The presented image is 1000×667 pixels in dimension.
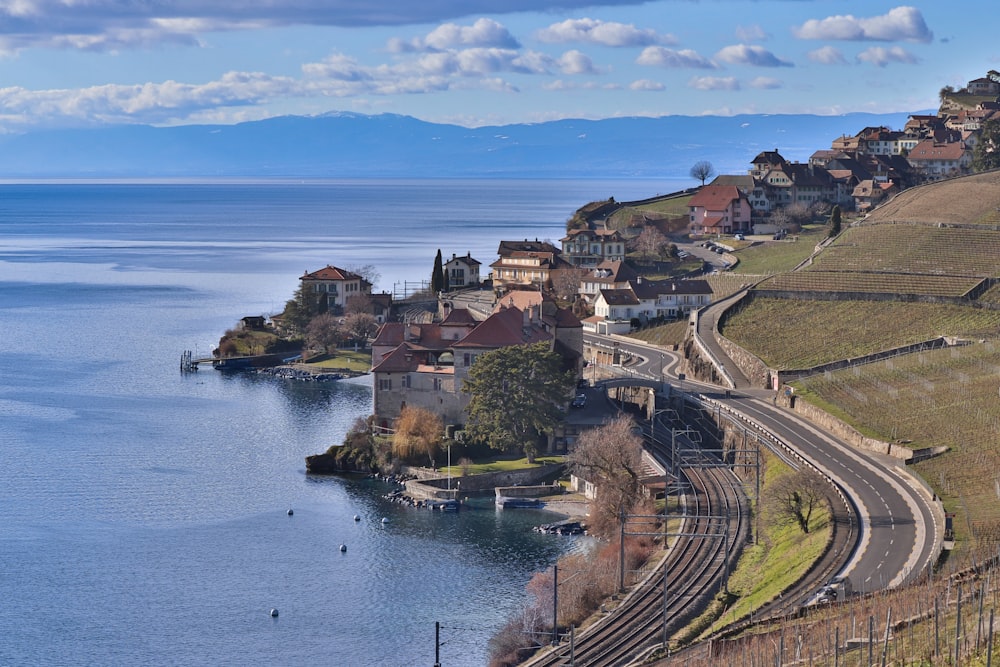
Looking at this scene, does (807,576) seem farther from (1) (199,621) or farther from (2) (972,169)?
(2) (972,169)

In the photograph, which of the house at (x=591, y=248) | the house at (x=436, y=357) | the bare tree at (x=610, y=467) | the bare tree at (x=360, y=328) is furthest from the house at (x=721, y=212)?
the bare tree at (x=610, y=467)

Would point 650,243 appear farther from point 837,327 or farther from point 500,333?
point 500,333

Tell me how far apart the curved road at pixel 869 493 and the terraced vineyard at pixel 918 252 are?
78.5ft

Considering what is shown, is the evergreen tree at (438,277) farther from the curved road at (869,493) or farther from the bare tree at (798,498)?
the bare tree at (798,498)

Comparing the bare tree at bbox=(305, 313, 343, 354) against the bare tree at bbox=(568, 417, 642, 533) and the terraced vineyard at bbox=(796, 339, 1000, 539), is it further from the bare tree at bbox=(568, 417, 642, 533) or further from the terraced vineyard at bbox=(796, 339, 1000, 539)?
the bare tree at bbox=(568, 417, 642, 533)

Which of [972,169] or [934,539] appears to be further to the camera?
[972,169]

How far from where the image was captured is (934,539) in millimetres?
48875

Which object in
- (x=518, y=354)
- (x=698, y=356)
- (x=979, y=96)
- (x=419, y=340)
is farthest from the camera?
(x=979, y=96)

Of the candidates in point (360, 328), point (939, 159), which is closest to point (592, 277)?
point (360, 328)

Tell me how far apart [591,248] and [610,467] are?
6430 cm

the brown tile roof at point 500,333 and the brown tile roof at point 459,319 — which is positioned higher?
the brown tile roof at point 459,319

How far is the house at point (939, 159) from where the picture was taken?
15075 cm

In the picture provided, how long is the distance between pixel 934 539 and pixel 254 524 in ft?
97.5

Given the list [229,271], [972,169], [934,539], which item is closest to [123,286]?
[229,271]
